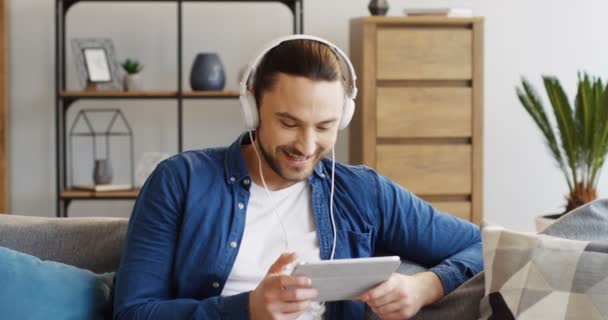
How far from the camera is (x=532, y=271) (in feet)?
5.90

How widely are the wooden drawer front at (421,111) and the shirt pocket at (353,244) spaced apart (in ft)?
9.27

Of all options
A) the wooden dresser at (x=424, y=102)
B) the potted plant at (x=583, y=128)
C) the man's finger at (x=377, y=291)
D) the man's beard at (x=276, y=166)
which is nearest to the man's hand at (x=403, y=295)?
the man's finger at (x=377, y=291)

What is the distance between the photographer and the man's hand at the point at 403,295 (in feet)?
6.07

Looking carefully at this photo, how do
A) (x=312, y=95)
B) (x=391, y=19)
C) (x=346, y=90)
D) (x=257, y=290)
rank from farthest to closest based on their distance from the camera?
(x=391, y=19)
(x=346, y=90)
(x=312, y=95)
(x=257, y=290)

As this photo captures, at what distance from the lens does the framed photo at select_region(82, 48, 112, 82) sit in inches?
194

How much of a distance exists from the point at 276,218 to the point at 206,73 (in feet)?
9.71

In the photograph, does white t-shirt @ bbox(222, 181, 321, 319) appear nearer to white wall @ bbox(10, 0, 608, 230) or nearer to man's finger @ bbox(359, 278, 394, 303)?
man's finger @ bbox(359, 278, 394, 303)

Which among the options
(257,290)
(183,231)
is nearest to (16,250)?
(183,231)

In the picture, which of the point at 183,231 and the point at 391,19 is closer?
the point at 183,231

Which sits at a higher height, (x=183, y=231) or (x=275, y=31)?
(x=275, y=31)

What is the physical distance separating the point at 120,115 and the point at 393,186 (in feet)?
10.9

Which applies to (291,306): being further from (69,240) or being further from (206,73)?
(206,73)

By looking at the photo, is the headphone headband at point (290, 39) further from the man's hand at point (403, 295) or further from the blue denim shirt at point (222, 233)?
the man's hand at point (403, 295)

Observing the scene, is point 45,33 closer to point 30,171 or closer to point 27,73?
point 27,73
